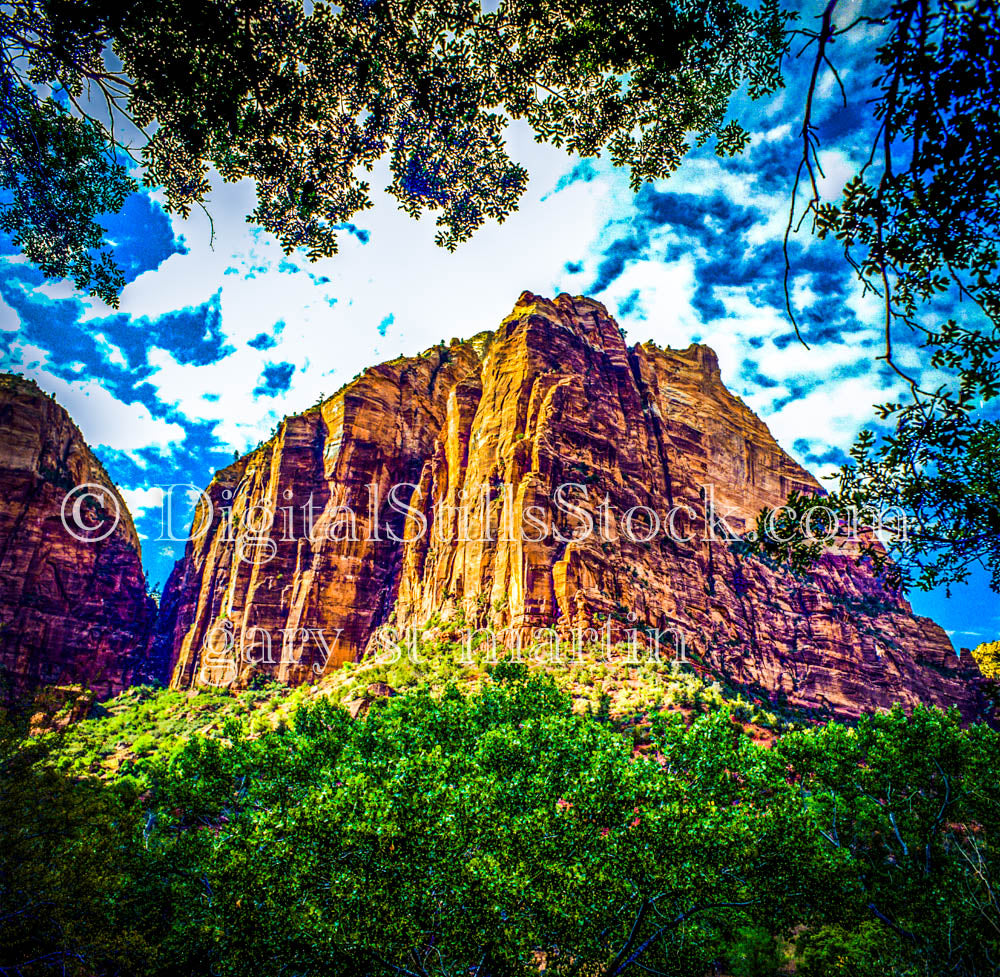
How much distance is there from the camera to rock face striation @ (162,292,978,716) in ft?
163

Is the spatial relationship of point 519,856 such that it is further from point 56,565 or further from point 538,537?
point 56,565

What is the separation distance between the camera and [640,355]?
77250mm

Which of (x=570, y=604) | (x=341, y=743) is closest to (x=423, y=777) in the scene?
(x=341, y=743)

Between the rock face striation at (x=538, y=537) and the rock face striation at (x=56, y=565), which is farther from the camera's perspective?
the rock face striation at (x=56, y=565)

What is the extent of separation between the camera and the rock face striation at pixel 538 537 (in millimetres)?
49750

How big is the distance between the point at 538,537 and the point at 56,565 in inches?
2263

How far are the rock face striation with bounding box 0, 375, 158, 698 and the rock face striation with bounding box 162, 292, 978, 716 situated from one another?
9.36 metres
